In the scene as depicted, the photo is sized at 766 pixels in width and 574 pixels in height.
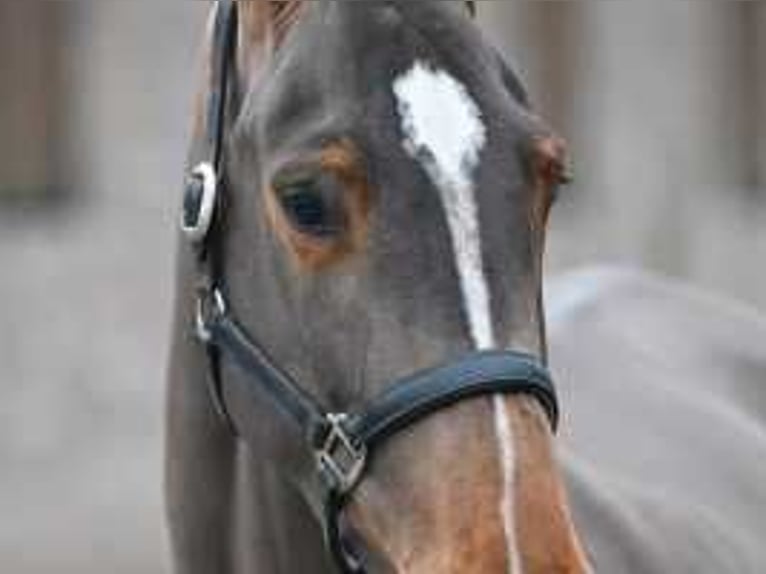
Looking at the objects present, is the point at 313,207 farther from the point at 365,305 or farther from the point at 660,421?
the point at 660,421

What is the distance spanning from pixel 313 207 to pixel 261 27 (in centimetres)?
40

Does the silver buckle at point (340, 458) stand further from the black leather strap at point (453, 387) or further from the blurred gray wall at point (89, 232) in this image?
the blurred gray wall at point (89, 232)

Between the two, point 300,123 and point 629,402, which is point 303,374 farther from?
point 629,402

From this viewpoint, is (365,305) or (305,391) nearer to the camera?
(365,305)

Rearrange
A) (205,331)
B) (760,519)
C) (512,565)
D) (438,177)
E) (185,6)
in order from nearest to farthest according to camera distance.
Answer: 1. (512,565)
2. (438,177)
3. (205,331)
4. (760,519)
5. (185,6)

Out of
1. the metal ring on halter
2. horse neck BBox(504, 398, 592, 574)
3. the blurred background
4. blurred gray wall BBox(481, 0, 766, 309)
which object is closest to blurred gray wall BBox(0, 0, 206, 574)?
the blurred background

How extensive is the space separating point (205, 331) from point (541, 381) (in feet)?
1.91

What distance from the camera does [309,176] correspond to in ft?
11.4

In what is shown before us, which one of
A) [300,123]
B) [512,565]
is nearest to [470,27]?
[300,123]

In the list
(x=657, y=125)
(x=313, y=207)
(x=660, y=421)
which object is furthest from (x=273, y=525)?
(x=657, y=125)

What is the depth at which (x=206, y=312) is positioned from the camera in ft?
12.4

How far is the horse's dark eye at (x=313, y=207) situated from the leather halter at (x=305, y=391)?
212 millimetres

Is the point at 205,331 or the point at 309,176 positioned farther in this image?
the point at 205,331

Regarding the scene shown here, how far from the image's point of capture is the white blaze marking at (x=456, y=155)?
11.0 ft
